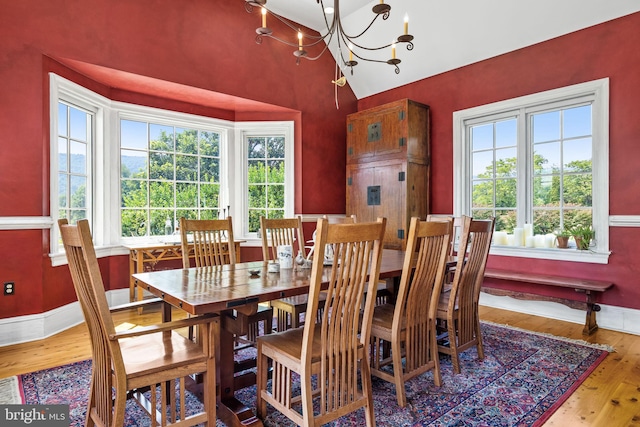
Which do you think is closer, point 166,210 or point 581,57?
point 581,57

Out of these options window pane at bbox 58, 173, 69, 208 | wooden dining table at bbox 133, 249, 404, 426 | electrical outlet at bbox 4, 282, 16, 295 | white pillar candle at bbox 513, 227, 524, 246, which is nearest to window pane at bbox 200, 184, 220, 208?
window pane at bbox 58, 173, 69, 208

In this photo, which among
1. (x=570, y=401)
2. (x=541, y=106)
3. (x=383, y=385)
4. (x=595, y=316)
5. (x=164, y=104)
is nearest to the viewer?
(x=570, y=401)

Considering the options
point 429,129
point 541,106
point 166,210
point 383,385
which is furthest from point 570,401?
point 166,210

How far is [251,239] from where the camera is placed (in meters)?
4.88

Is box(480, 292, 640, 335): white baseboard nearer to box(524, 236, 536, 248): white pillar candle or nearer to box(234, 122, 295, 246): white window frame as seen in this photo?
box(524, 236, 536, 248): white pillar candle

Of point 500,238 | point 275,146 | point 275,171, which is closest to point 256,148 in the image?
point 275,146

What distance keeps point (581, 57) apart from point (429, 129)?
1.71 m

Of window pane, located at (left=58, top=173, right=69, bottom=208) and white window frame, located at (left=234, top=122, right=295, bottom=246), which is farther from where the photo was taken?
white window frame, located at (left=234, top=122, right=295, bottom=246)

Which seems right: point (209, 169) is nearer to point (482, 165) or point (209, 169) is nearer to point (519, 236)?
point (482, 165)

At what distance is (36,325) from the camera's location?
3064 millimetres

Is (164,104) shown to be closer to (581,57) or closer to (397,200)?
(397,200)

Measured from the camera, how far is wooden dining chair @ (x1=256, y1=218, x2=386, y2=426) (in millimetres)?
1533

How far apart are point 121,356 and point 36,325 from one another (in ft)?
7.66

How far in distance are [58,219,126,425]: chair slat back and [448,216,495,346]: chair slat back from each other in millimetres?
1928
